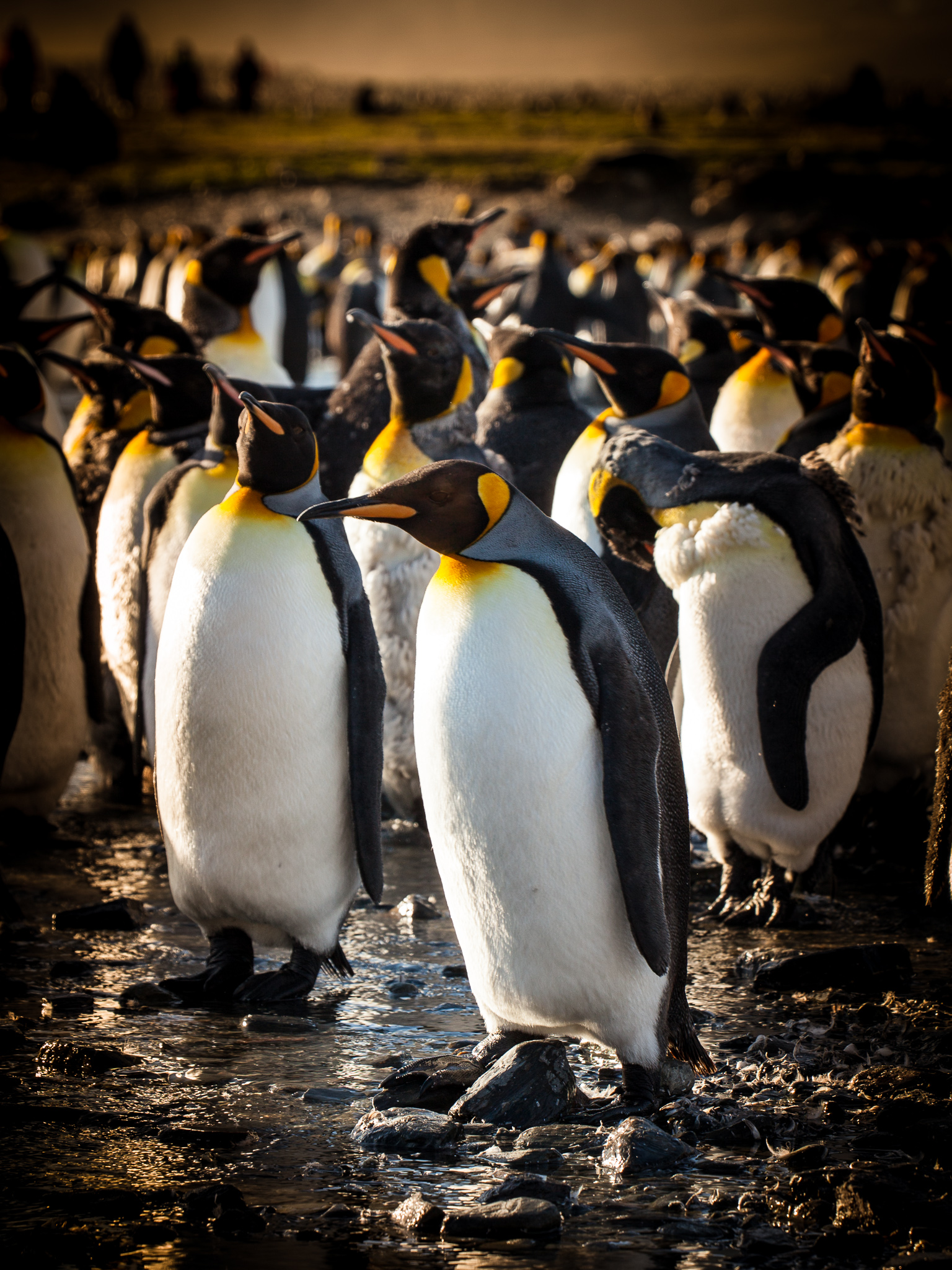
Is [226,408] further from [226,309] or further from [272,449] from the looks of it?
[226,309]

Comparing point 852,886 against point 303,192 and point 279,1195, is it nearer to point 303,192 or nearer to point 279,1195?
point 279,1195

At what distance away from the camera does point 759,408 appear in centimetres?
650

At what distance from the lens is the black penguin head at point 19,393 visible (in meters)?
4.59

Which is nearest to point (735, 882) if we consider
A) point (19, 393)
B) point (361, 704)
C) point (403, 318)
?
point (361, 704)

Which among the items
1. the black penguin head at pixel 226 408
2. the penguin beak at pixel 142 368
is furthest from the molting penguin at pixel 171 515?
the penguin beak at pixel 142 368

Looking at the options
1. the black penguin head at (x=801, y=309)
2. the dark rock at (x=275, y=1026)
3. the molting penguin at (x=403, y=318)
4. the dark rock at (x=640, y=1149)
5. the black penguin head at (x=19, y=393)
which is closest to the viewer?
the dark rock at (x=640, y=1149)

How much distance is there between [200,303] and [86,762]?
2465 mm

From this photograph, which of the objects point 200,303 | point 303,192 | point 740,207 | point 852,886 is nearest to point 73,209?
point 303,192

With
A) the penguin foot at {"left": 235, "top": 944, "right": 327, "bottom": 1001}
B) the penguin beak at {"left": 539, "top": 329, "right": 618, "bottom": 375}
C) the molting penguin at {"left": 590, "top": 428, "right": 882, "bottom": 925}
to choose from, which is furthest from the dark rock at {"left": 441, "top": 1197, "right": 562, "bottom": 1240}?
the penguin beak at {"left": 539, "top": 329, "right": 618, "bottom": 375}

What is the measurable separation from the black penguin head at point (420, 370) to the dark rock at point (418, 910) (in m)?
1.57

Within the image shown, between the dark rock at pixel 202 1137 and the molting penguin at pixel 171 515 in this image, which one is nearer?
the dark rock at pixel 202 1137

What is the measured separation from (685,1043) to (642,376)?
2.49 m

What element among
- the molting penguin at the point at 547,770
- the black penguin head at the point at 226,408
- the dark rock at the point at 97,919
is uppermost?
the black penguin head at the point at 226,408

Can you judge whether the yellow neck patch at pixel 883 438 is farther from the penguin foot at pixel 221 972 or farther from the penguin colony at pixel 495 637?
the penguin foot at pixel 221 972
